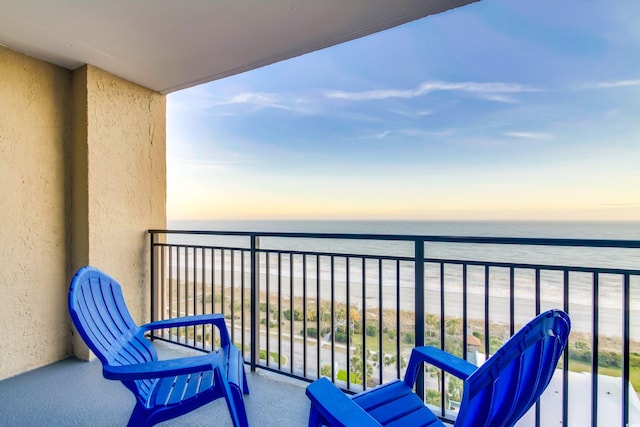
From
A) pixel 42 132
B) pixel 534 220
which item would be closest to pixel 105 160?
pixel 42 132

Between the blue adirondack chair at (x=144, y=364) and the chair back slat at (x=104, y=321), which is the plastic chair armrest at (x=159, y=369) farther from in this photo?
the chair back slat at (x=104, y=321)

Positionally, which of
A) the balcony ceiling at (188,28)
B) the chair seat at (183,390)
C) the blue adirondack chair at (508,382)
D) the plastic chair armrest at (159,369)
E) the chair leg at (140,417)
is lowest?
the chair leg at (140,417)

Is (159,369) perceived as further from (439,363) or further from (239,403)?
(439,363)

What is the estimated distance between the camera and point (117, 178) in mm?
2852

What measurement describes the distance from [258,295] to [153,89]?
2.20 metres

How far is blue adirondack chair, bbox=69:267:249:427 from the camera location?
1407 millimetres

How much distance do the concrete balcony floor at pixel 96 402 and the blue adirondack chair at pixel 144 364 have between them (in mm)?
420

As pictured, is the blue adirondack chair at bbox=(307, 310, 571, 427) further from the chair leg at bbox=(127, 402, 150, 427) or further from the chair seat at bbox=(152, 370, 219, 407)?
the chair leg at bbox=(127, 402, 150, 427)

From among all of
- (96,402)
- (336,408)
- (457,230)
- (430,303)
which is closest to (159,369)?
(336,408)

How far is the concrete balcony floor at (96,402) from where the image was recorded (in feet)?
6.20

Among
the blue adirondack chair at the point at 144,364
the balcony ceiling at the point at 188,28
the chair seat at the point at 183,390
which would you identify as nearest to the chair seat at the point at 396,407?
the blue adirondack chair at the point at 144,364

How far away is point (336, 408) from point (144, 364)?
0.92 m

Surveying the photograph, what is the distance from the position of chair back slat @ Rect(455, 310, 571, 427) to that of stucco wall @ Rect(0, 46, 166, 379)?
286 centimetres

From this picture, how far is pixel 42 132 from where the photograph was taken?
2.55 m
